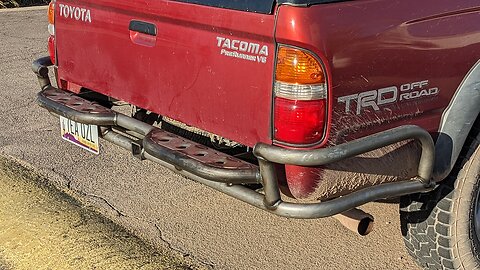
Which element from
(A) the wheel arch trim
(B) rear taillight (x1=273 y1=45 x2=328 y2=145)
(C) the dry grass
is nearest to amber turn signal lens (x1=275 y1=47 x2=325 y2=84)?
(B) rear taillight (x1=273 y1=45 x2=328 y2=145)

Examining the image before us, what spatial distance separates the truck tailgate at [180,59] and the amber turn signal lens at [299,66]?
60mm

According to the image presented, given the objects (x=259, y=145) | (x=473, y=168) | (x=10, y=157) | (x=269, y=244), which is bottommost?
(x=10, y=157)

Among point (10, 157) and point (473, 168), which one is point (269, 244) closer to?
point (473, 168)

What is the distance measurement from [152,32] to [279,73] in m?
0.86

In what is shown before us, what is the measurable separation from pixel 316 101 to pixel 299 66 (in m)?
0.16

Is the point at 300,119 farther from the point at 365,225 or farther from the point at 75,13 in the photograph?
the point at 75,13

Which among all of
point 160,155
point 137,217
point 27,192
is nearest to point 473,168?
point 160,155

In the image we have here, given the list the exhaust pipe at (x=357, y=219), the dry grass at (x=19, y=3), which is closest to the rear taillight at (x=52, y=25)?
the exhaust pipe at (x=357, y=219)

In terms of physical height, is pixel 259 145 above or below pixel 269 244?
above

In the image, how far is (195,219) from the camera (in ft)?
14.1

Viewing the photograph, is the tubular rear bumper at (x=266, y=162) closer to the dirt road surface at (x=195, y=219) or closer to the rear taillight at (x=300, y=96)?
the rear taillight at (x=300, y=96)

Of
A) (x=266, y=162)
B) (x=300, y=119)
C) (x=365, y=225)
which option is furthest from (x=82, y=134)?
(x=365, y=225)

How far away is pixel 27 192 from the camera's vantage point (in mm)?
4633

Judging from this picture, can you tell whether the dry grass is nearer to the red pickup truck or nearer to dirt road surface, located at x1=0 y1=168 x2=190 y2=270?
dirt road surface, located at x1=0 y1=168 x2=190 y2=270
